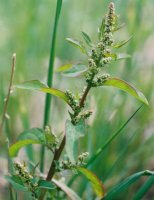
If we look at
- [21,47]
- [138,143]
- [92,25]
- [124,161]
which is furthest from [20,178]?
[92,25]

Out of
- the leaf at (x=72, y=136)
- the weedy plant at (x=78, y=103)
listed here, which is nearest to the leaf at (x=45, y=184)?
the weedy plant at (x=78, y=103)

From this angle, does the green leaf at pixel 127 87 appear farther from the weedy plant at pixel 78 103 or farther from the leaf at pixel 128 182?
the leaf at pixel 128 182

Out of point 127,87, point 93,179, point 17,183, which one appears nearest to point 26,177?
point 17,183

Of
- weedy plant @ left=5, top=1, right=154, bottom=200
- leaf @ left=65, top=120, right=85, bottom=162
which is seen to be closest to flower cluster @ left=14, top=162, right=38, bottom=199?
weedy plant @ left=5, top=1, right=154, bottom=200

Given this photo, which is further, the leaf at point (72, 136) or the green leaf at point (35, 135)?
the green leaf at point (35, 135)

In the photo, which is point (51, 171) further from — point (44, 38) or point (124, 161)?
point (44, 38)

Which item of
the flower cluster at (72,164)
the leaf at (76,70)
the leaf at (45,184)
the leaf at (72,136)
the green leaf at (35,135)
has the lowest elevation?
the leaf at (45,184)

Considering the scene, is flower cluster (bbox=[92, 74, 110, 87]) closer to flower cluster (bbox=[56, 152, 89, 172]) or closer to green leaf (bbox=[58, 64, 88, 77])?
green leaf (bbox=[58, 64, 88, 77])

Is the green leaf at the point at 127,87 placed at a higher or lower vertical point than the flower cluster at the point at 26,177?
higher
